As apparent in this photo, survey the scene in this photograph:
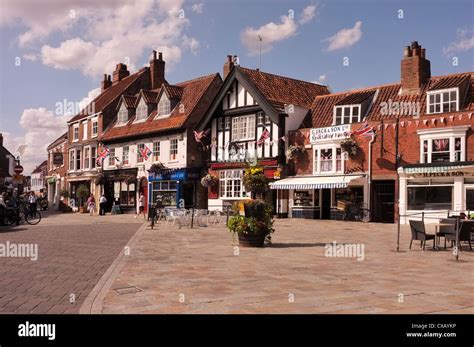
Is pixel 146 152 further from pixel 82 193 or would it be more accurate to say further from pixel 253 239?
pixel 253 239

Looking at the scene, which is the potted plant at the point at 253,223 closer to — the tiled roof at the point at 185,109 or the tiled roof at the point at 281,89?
the tiled roof at the point at 281,89

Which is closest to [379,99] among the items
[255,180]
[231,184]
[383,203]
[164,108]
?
[383,203]

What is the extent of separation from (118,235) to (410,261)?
10.9 m

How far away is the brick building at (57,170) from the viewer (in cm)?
4719

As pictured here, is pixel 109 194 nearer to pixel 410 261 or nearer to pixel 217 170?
pixel 217 170

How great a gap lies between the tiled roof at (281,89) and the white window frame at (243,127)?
6.18ft

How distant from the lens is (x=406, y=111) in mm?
26172

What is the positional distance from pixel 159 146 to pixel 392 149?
1787cm

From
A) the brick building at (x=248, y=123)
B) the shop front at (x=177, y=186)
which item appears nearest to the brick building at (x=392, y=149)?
the brick building at (x=248, y=123)

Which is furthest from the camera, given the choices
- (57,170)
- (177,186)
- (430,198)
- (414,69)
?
(57,170)

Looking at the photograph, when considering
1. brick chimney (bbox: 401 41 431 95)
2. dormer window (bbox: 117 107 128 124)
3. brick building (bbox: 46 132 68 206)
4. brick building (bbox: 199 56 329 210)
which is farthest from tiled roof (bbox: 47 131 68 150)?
brick chimney (bbox: 401 41 431 95)

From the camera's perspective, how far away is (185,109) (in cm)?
3597

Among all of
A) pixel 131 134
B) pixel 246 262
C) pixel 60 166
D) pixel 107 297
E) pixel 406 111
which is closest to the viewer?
pixel 107 297
